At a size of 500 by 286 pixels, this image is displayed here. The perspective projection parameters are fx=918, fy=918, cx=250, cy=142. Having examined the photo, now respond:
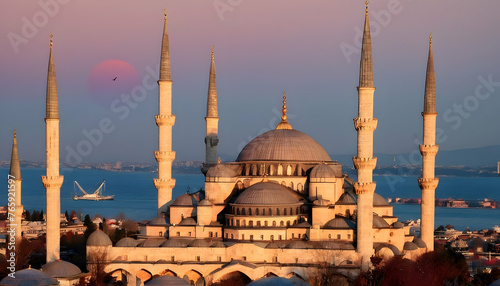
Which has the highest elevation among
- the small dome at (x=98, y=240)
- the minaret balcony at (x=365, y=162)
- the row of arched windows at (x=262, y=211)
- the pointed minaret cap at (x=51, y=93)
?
the pointed minaret cap at (x=51, y=93)

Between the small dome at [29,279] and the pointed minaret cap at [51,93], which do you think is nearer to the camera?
the small dome at [29,279]

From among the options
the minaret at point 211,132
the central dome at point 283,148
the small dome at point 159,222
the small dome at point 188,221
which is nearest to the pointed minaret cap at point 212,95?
the minaret at point 211,132

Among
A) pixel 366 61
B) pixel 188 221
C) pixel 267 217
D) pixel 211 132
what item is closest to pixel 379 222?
pixel 267 217

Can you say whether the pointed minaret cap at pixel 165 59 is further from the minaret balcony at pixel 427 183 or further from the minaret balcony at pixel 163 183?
the minaret balcony at pixel 427 183

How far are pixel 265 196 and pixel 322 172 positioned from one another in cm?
428

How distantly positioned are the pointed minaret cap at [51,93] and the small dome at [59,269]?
7655mm

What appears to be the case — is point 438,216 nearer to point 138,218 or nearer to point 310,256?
point 138,218

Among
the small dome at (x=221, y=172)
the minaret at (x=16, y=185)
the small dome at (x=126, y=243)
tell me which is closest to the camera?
the small dome at (x=126, y=243)

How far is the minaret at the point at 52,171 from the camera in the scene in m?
44.7

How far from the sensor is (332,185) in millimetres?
49125

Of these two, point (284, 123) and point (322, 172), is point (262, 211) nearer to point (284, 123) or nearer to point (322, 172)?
point (322, 172)

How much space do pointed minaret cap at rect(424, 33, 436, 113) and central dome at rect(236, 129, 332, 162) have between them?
6925 mm

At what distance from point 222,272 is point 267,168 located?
32.5 ft

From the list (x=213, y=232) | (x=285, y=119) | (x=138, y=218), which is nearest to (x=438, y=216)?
(x=138, y=218)
